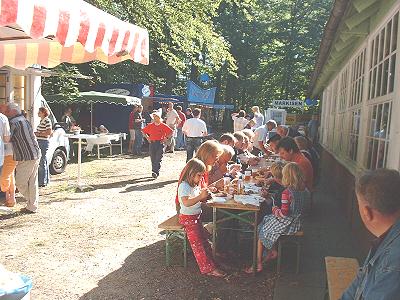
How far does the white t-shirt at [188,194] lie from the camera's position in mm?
4590

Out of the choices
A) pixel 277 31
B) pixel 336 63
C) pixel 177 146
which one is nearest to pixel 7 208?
pixel 336 63

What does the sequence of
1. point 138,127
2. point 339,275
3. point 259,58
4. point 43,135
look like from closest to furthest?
point 339,275 < point 43,135 < point 138,127 < point 259,58

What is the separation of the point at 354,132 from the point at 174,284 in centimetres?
432

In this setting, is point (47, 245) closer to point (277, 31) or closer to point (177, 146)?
point (177, 146)

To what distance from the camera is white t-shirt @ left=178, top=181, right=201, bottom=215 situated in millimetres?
4590

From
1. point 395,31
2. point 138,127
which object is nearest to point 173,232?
point 395,31

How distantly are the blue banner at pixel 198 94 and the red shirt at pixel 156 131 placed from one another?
14486mm

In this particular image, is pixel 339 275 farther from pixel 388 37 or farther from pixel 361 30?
pixel 361 30

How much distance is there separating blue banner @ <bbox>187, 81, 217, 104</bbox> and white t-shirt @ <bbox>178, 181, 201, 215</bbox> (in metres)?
Answer: 20.1

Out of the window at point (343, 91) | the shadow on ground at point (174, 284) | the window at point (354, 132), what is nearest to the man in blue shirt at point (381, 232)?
the shadow on ground at point (174, 284)

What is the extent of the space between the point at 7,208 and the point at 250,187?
14.1ft

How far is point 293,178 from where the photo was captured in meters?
4.61

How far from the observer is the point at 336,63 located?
32.1 ft

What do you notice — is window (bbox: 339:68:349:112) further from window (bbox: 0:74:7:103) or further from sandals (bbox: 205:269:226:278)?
window (bbox: 0:74:7:103)
